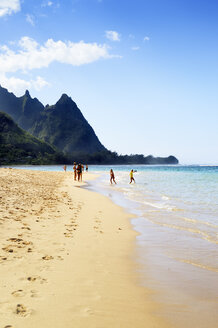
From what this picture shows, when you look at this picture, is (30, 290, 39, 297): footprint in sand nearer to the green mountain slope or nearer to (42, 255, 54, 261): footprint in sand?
(42, 255, 54, 261): footprint in sand

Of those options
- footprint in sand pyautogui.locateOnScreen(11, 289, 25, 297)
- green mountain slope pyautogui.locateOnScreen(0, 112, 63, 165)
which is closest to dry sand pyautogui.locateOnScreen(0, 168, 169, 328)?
footprint in sand pyautogui.locateOnScreen(11, 289, 25, 297)

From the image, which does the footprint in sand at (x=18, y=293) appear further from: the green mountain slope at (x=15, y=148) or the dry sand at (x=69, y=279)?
the green mountain slope at (x=15, y=148)

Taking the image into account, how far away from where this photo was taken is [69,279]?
15.0 ft

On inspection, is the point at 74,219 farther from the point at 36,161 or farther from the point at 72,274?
the point at 36,161

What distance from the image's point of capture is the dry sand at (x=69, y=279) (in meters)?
3.33

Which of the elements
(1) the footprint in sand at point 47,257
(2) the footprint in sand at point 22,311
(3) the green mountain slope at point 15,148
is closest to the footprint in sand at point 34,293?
(2) the footprint in sand at point 22,311

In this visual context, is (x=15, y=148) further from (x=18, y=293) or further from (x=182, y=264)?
(x=18, y=293)

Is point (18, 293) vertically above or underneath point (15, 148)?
underneath

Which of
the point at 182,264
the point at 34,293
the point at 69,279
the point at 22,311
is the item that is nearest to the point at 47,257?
the point at 69,279

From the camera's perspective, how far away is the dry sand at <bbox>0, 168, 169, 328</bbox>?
131 inches

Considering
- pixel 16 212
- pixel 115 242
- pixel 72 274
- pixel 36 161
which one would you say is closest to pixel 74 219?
pixel 16 212

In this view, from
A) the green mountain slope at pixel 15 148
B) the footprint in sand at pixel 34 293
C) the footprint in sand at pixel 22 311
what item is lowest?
the footprint in sand at pixel 34 293

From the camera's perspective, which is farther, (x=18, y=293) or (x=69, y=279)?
(x=69, y=279)

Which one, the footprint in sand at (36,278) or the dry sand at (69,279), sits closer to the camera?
the dry sand at (69,279)
